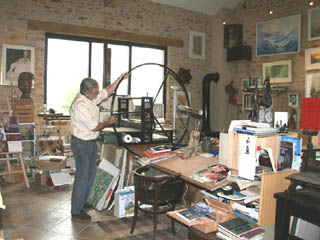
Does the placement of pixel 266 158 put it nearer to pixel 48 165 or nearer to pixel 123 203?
pixel 123 203

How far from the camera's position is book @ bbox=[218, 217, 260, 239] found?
242 cm

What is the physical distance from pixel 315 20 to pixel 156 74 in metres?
3.99

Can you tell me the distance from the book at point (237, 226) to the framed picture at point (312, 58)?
226 inches

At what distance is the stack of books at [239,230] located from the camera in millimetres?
2378

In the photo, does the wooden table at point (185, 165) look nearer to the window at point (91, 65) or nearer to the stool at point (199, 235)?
the stool at point (199, 235)

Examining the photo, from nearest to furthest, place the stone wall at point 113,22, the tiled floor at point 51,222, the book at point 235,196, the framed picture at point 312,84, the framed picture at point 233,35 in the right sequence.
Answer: the book at point 235,196
the tiled floor at point 51,222
the stone wall at point 113,22
the framed picture at point 312,84
the framed picture at point 233,35

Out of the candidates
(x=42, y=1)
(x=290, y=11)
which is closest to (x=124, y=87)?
(x=42, y=1)

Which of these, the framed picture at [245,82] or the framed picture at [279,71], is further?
the framed picture at [245,82]

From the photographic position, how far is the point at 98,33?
726 cm

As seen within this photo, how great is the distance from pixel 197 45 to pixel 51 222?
651cm

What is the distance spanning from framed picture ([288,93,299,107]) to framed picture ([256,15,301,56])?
1065mm

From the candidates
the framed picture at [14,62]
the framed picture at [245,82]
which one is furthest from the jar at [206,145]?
the framed picture at [245,82]

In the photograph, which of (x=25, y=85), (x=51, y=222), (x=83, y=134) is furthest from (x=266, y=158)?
(x=25, y=85)

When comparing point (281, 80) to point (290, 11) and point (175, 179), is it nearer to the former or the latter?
point (290, 11)
